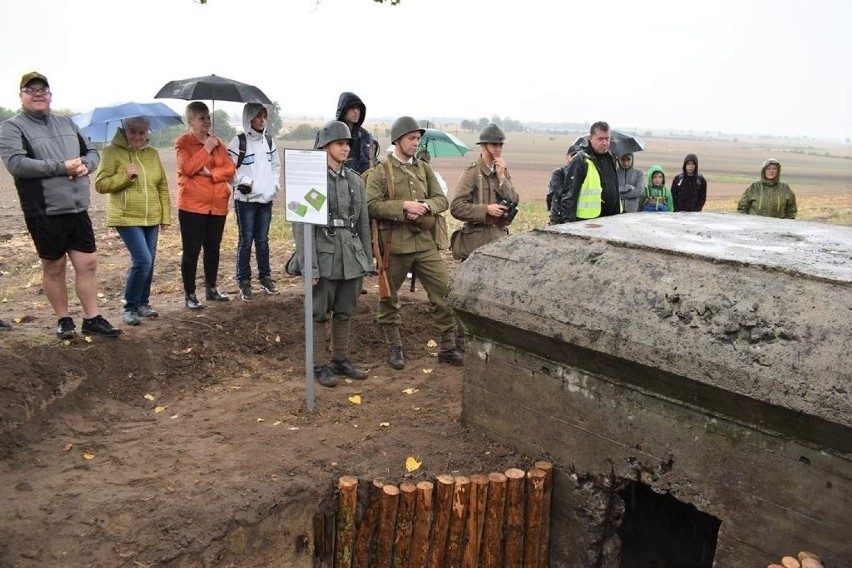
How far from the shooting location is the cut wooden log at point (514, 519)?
4189mm

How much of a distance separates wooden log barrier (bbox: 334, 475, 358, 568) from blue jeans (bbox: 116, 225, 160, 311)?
3159 millimetres

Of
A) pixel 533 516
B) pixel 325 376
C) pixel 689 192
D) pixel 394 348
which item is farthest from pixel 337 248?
pixel 689 192

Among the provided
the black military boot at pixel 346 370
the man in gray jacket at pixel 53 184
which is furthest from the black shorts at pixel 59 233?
the black military boot at pixel 346 370

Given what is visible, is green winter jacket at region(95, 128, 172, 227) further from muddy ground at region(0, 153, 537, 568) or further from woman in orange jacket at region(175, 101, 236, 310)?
muddy ground at region(0, 153, 537, 568)

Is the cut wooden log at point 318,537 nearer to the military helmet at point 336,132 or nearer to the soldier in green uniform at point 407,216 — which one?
the soldier in green uniform at point 407,216

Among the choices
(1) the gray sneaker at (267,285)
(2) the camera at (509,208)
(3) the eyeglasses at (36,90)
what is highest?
(3) the eyeglasses at (36,90)

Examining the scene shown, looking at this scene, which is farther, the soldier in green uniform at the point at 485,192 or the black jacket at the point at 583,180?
the black jacket at the point at 583,180

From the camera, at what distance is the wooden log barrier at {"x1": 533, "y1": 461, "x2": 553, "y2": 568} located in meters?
4.29

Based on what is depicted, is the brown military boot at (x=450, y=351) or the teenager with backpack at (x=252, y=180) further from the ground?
the teenager with backpack at (x=252, y=180)

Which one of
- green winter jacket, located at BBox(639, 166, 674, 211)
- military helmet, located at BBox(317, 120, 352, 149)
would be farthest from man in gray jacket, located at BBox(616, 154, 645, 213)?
military helmet, located at BBox(317, 120, 352, 149)

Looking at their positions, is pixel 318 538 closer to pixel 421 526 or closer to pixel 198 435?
pixel 421 526

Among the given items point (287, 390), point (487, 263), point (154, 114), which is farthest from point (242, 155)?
point (487, 263)

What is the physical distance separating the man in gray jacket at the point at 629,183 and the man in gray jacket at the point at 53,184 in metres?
6.08

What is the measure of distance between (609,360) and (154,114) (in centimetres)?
459
